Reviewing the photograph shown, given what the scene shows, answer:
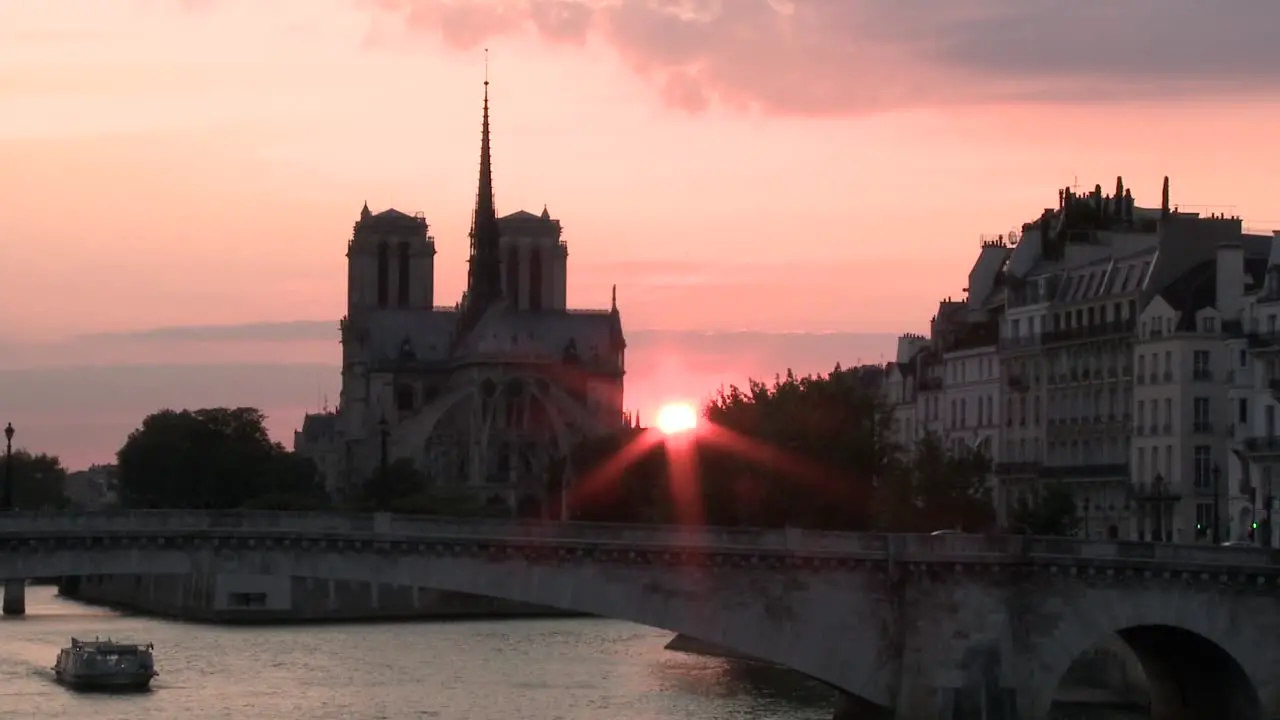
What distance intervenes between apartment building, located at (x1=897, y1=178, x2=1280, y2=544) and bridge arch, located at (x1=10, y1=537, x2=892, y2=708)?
18.9 meters

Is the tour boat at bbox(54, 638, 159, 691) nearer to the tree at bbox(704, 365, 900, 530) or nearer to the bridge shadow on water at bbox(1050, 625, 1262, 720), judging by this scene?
the tree at bbox(704, 365, 900, 530)

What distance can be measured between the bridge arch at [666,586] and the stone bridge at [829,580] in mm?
29

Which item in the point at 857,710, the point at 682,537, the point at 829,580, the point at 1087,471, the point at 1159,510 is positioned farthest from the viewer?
the point at 1087,471

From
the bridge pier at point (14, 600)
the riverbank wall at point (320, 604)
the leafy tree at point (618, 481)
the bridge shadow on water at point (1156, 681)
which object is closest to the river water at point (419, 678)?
the leafy tree at point (618, 481)

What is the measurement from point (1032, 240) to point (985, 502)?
16809 millimetres

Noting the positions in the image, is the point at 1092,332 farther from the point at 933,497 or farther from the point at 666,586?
the point at 666,586

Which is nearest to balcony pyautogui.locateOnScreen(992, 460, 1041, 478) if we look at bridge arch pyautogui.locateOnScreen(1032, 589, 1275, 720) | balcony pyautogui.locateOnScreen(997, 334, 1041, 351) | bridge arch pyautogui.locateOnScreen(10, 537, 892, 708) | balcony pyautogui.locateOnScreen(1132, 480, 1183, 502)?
balcony pyautogui.locateOnScreen(997, 334, 1041, 351)

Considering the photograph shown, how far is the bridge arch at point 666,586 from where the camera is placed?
68.7m

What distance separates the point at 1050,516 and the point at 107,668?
26.8 meters

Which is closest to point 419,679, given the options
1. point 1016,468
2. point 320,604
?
point 1016,468

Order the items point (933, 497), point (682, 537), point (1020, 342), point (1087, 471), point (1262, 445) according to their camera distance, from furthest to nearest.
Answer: point (1020, 342) → point (1087, 471) → point (933, 497) → point (1262, 445) → point (682, 537)

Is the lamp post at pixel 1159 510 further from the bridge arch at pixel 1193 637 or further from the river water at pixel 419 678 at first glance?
the bridge arch at pixel 1193 637

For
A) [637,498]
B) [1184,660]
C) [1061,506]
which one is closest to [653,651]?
[1061,506]

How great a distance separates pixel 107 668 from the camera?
91.2 m
